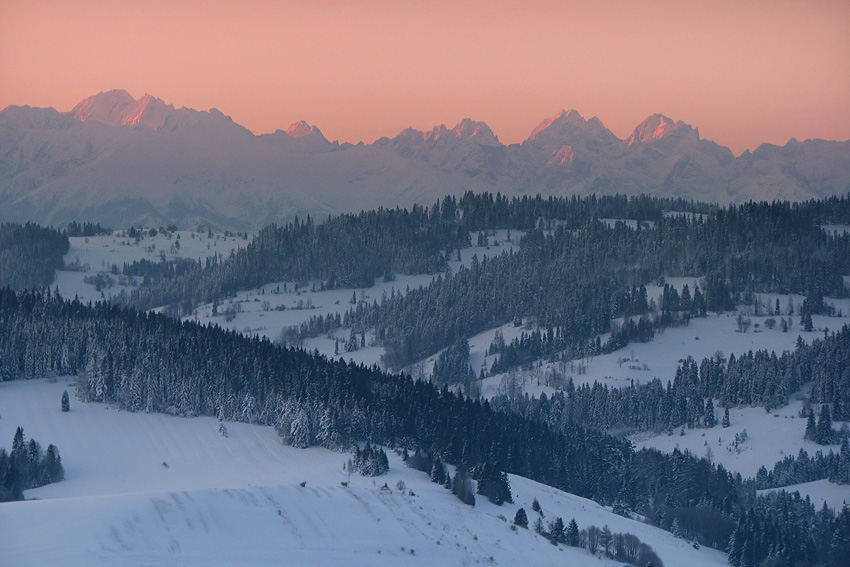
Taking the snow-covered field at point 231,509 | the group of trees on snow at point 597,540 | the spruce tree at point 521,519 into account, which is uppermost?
the snow-covered field at point 231,509

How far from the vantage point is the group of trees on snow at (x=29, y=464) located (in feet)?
443

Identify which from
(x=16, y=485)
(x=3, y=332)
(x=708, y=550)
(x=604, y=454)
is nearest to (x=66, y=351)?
(x=3, y=332)

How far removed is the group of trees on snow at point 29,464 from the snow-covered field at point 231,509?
188 centimetres

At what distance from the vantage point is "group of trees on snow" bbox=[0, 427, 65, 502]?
443 feet

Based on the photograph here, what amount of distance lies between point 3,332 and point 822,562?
109 m

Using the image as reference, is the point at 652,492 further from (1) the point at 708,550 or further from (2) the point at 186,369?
(2) the point at 186,369

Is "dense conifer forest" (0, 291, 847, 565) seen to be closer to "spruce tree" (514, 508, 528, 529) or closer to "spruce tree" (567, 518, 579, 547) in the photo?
"spruce tree" (514, 508, 528, 529)

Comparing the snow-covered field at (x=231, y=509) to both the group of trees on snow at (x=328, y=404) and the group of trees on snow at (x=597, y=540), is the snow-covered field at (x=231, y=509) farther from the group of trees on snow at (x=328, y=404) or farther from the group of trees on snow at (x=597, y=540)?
the group of trees on snow at (x=328, y=404)

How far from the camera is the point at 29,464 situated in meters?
140

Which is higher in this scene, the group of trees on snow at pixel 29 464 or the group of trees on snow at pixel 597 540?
the group of trees on snow at pixel 29 464

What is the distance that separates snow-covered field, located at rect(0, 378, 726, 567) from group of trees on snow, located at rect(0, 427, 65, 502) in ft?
6.17

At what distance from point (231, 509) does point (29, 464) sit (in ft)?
107

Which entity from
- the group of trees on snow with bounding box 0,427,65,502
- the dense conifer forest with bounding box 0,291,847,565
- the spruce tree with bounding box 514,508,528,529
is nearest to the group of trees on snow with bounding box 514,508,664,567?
the spruce tree with bounding box 514,508,528,529

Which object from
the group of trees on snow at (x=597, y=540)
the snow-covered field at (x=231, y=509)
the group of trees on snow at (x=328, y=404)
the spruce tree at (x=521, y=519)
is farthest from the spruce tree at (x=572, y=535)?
the group of trees on snow at (x=328, y=404)
